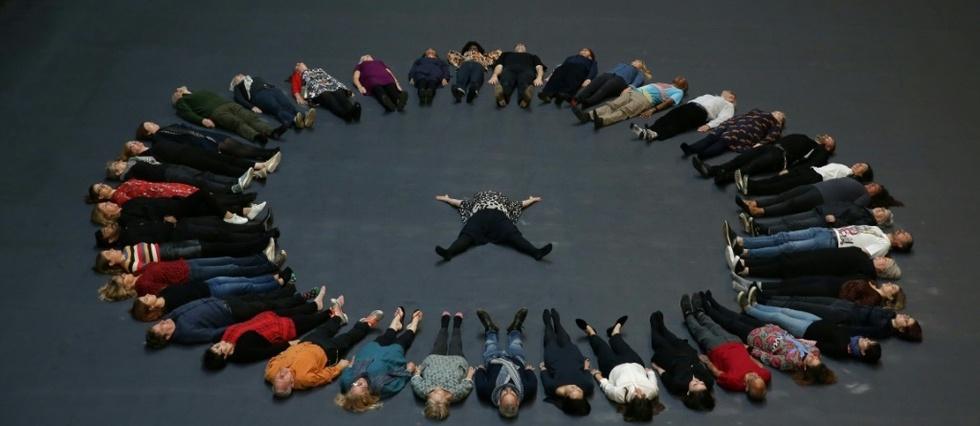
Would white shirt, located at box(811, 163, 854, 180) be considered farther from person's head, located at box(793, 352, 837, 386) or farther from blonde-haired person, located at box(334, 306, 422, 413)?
blonde-haired person, located at box(334, 306, 422, 413)

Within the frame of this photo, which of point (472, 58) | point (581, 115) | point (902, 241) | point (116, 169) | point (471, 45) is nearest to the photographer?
point (902, 241)

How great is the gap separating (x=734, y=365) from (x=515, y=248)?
201cm

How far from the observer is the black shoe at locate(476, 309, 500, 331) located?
7421mm

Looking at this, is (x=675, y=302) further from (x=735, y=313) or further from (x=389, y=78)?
(x=389, y=78)

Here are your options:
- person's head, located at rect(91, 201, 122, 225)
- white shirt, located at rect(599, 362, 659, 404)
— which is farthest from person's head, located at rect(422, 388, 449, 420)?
person's head, located at rect(91, 201, 122, 225)

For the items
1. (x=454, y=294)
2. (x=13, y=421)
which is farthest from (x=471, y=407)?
(x=13, y=421)

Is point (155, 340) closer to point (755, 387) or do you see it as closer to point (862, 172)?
point (755, 387)

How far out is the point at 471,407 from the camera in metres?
6.91

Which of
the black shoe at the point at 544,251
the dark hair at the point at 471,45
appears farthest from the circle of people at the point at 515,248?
the dark hair at the point at 471,45

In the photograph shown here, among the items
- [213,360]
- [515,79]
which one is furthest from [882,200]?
[213,360]

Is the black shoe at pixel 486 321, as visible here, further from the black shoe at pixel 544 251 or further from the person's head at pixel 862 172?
the person's head at pixel 862 172

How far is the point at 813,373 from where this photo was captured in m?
7.02

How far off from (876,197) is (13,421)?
672 cm

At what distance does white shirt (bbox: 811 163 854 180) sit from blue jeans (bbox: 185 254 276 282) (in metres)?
4.62
